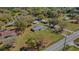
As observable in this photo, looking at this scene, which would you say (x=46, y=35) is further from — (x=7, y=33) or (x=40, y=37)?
(x=7, y=33)

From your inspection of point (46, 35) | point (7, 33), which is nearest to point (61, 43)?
point (46, 35)

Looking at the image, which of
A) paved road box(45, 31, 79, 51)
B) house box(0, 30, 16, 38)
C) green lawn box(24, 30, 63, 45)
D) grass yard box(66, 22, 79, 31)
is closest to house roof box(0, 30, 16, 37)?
house box(0, 30, 16, 38)

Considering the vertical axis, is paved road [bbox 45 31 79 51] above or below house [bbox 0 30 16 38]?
below

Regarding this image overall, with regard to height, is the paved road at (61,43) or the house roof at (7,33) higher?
the house roof at (7,33)

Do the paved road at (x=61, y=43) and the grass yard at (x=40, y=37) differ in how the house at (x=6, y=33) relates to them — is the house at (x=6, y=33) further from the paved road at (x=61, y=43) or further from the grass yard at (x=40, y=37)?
the paved road at (x=61, y=43)

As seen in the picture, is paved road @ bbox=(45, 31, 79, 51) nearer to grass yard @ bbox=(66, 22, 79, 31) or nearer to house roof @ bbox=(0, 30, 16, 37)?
grass yard @ bbox=(66, 22, 79, 31)

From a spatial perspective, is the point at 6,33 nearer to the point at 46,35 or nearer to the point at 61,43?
the point at 46,35

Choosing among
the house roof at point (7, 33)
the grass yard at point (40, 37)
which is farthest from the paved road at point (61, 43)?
the house roof at point (7, 33)

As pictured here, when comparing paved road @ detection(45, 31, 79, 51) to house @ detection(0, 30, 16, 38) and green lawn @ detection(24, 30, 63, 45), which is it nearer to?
green lawn @ detection(24, 30, 63, 45)

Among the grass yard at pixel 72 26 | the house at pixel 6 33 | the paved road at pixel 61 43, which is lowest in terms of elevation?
the paved road at pixel 61 43

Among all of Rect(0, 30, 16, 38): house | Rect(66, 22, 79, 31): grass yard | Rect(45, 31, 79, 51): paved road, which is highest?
Rect(66, 22, 79, 31): grass yard

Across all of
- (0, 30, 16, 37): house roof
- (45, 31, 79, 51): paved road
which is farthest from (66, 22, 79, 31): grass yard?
(0, 30, 16, 37): house roof

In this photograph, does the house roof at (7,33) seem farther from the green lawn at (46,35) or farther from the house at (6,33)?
the green lawn at (46,35)

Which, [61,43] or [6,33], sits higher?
[6,33]
